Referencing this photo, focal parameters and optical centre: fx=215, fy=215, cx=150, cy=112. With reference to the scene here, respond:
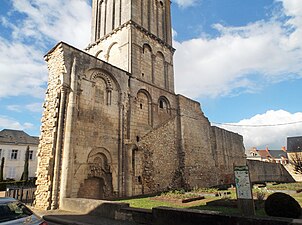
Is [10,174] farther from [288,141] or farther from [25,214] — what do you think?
[288,141]

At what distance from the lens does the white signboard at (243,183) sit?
621 centimetres

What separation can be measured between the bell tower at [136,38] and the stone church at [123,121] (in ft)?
0.27

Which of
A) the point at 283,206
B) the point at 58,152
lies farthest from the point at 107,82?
the point at 283,206

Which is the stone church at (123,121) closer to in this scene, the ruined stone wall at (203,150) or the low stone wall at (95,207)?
the ruined stone wall at (203,150)

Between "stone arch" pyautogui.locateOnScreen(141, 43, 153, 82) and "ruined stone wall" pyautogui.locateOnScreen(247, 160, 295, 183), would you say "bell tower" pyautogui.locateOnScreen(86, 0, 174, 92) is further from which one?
"ruined stone wall" pyautogui.locateOnScreen(247, 160, 295, 183)

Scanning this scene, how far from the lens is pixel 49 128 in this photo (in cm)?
1033

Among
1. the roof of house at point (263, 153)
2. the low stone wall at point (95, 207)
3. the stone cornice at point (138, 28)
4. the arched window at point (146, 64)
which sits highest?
the stone cornice at point (138, 28)

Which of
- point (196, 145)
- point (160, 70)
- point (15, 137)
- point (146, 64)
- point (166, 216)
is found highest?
point (160, 70)

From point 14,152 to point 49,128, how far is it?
84.7ft

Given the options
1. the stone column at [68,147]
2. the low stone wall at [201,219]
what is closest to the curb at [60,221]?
the stone column at [68,147]

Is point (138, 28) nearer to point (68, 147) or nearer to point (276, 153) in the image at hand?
point (68, 147)

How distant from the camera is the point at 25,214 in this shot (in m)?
3.88

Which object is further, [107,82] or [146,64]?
[146,64]

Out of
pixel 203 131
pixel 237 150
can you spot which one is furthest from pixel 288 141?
pixel 203 131
